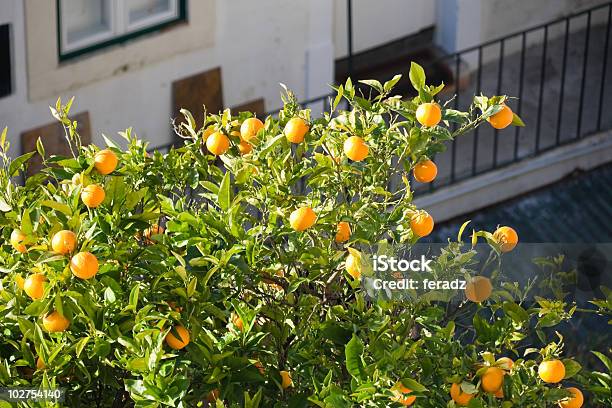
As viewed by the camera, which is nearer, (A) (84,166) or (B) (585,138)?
(A) (84,166)

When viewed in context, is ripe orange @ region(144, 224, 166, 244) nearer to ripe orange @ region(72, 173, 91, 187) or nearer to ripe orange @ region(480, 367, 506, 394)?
ripe orange @ region(72, 173, 91, 187)

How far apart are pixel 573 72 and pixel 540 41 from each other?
47 cm

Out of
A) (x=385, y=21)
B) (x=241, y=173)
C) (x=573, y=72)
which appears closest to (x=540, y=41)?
(x=573, y=72)

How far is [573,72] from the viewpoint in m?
11.2

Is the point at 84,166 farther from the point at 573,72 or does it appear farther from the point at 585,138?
the point at 573,72

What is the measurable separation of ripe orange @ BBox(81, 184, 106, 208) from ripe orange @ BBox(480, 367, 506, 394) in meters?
1.16

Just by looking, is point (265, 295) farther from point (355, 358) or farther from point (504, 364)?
point (504, 364)

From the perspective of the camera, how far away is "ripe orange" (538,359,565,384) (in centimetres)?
407

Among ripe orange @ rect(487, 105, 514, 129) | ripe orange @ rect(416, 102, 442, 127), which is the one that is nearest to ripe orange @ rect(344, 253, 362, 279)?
ripe orange @ rect(416, 102, 442, 127)

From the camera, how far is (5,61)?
8523mm

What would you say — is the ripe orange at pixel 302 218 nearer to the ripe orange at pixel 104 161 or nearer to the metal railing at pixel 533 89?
the ripe orange at pixel 104 161

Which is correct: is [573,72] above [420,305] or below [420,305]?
below

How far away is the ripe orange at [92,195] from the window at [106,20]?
15.5ft

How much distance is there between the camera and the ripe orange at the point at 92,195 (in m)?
4.15
